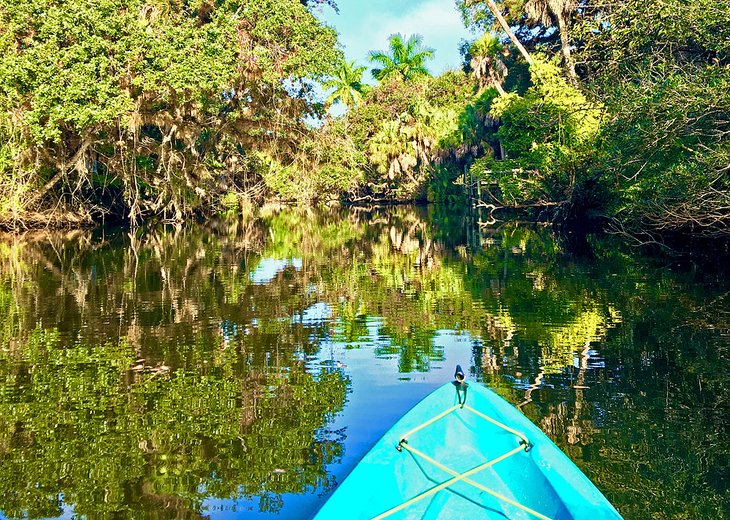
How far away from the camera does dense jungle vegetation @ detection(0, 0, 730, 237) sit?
14.5 m

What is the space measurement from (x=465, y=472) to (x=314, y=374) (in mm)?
3485

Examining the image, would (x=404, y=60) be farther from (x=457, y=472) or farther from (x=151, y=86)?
Answer: (x=457, y=472)

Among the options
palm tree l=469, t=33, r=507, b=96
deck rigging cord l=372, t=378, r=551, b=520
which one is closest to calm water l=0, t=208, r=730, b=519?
deck rigging cord l=372, t=378, r=551, b=520

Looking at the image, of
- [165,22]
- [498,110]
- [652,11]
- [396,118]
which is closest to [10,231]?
[165,22]

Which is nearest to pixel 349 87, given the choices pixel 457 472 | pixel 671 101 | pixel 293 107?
pixel 293 107

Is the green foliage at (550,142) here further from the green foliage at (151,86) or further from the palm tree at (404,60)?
the palm tree at (404,60)

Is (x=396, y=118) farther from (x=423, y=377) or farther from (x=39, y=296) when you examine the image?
(x=423, y=377)

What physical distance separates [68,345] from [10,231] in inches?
859

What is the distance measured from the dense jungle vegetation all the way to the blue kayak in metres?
9.96

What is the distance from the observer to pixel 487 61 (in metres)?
41.8

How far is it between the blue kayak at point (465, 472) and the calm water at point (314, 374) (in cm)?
56

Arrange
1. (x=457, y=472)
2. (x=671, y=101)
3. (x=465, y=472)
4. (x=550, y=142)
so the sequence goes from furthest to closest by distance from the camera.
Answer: (x=550, y=142) < (x=671, y=101) < (x=457, y=472) < (x=465, y=472)

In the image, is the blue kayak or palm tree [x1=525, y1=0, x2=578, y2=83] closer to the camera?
the blue kayak

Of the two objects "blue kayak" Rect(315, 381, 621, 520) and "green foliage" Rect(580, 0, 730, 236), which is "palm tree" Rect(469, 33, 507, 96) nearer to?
"green foliage" Rect(580, 0, 730, 236)
